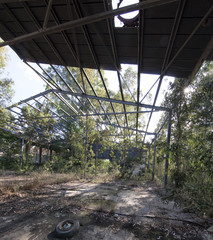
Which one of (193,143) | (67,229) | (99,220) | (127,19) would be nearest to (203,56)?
(127,19)

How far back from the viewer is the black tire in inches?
90.8

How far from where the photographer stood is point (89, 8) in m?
3.20

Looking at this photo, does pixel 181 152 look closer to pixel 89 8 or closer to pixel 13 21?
pixel 89 8

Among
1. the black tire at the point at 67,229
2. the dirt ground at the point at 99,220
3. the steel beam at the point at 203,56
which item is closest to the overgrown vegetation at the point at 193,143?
the steel beam at the point at 203,56

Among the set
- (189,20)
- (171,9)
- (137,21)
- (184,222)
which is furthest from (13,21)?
(184,222)

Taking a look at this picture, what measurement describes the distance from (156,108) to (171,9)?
412cm

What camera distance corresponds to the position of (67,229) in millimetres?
2436

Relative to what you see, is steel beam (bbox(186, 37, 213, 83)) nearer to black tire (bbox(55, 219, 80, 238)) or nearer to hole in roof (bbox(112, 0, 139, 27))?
hole in roof (bbox(112, 0, 139, 27))

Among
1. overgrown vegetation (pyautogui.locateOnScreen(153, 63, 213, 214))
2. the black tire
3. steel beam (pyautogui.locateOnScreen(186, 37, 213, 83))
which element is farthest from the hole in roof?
the black tire

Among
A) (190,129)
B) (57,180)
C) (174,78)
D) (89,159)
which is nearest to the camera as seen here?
(190,129)

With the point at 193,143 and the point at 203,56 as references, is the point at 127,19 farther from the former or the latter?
the point at 193,143

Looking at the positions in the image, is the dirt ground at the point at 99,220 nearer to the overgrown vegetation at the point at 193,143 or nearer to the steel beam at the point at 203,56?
the overgrown vegetation at the point at 193,143

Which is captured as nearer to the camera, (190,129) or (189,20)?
(189,20)

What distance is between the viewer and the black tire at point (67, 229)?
7.57 ft
